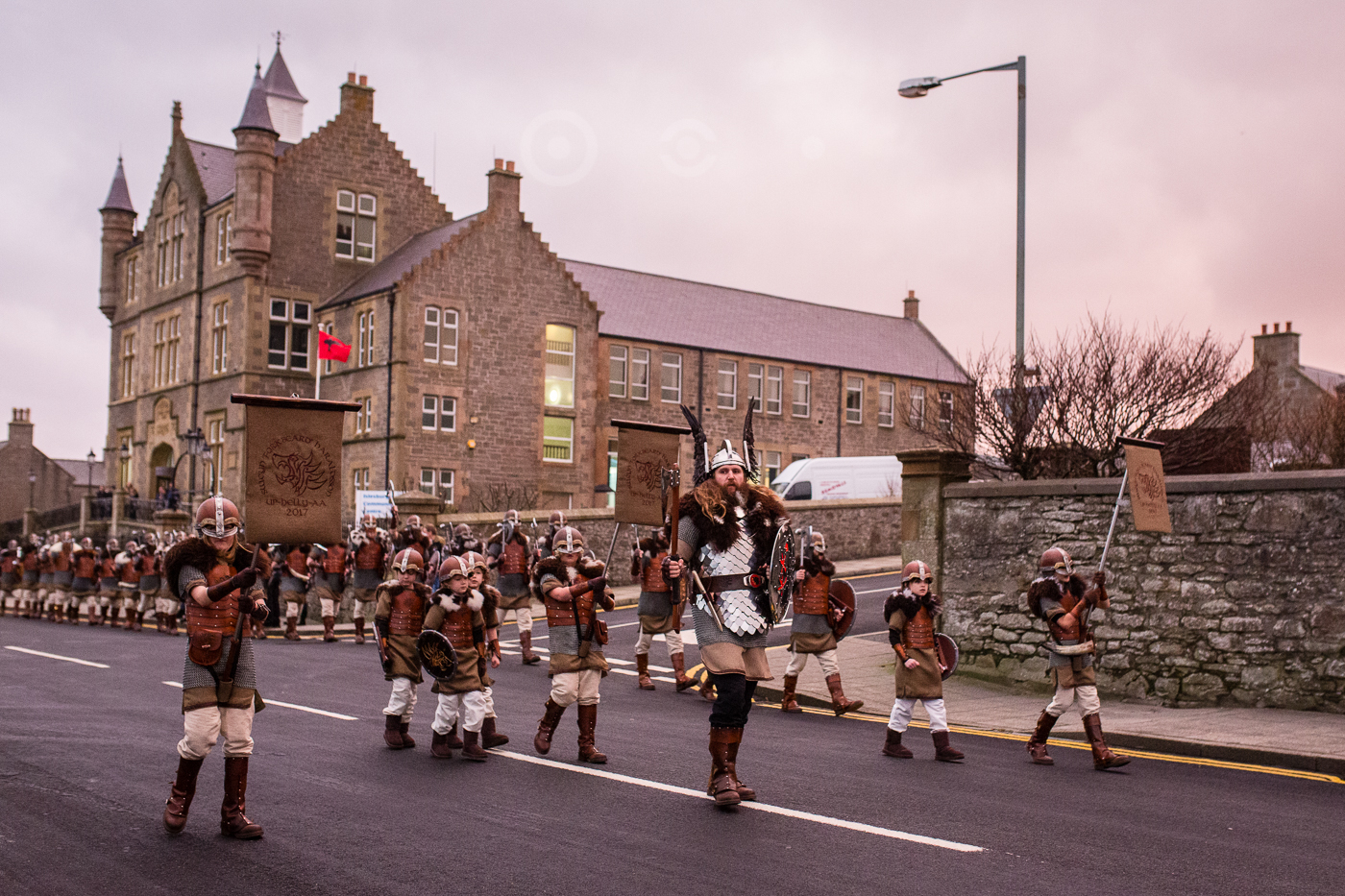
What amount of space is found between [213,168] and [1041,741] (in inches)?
1881

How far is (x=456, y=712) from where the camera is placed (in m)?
9.80

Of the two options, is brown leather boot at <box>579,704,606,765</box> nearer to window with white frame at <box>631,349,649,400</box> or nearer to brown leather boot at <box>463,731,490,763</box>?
brown leather boot at <box>463,731,490,763</box>

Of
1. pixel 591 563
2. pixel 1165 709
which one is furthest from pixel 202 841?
pixel 1165 709

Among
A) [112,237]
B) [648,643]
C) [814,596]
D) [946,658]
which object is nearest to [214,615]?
[946,658]

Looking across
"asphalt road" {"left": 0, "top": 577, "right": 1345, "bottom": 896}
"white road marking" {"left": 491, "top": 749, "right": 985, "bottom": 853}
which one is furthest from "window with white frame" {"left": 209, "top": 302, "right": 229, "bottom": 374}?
"white road marking" {"left": 491, "top": 749, "right": 985, "bottom": 853}

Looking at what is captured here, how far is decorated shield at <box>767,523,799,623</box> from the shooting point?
26.0 ft

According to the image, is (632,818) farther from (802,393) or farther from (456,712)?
(802,393)

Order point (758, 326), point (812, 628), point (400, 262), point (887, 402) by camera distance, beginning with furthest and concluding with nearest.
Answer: point (887, 402) < point (758, 326) < point (400, 262) < point (812, 628)

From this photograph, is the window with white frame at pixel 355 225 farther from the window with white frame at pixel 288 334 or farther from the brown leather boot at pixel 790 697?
the brown leather boot at pixel 790 697

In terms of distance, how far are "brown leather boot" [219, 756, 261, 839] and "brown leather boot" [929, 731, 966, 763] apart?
17.8 feet

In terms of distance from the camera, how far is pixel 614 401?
1838 inches

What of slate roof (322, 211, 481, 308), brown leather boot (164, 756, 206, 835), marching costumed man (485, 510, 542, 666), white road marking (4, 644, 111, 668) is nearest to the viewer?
brown leather boot (164, 756, 206, 835)

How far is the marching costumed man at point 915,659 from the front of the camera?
1009cm

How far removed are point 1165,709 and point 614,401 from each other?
34.8 m
